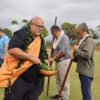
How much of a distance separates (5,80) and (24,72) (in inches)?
13.8

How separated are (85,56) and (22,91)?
1.72 m

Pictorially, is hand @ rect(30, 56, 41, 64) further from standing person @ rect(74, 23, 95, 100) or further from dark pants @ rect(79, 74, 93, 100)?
dark pants @ rect(79, 74, 93, 100)

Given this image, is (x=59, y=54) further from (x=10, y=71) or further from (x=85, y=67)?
(x=10, y=71)

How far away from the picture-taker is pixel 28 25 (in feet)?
25.5

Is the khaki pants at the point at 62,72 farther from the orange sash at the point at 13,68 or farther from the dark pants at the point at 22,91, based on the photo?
the orange sash at the point at 13,68

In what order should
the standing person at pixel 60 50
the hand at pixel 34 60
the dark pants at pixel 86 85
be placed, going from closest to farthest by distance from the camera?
1. the hand at pixel 34 60
2. the dark pants at pixel 86 85
3. the standing person at pixel 60 50

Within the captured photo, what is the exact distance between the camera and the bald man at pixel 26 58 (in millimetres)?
7574

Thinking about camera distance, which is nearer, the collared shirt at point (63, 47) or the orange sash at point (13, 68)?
the orange sash at point (13, 68)

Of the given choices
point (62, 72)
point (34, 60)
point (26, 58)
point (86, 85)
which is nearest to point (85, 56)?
point (86, 85)

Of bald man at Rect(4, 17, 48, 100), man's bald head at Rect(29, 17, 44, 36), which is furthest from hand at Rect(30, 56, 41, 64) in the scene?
man's bald head at Rect(29, 17, 44, 36)

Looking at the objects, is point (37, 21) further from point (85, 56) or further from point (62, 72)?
point (62, 72)

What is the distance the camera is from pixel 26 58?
24.7 ft

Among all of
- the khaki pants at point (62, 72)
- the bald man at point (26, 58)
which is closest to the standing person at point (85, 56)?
the bald man at point (26, 58)

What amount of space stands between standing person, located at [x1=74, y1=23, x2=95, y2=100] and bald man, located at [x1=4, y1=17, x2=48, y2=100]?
119cm
